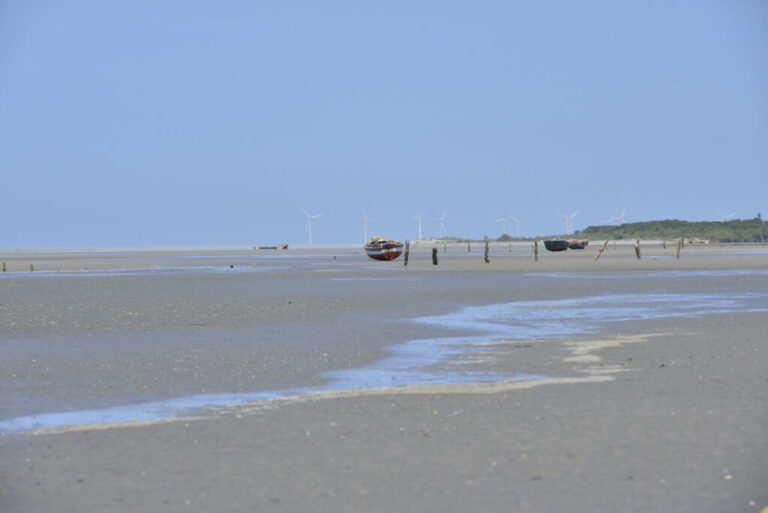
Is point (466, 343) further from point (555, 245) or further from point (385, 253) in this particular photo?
point (555, 245)

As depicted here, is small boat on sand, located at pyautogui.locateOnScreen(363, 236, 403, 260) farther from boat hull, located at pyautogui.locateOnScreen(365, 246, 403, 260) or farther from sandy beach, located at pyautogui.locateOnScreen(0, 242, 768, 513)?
sandy beach, located at pyautogui.locateOnScreen(0, 242, 768, 513)

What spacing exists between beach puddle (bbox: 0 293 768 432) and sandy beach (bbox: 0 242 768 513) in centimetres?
8

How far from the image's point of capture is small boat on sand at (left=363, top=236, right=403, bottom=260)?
95.6 m

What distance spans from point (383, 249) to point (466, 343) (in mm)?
76267

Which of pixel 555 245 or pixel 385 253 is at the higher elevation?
pixel 555 245

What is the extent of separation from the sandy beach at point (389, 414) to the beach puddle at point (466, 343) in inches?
3.2

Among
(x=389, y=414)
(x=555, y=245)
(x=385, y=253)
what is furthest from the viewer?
(x=555, y=245)

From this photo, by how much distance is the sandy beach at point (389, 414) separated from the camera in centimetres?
805

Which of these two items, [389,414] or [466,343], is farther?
[466,343]

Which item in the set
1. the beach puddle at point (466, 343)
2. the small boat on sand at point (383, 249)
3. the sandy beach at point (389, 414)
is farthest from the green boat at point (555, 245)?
the sandy beach at point (389, 414)

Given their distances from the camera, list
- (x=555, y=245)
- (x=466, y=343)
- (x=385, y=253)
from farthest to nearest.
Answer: (x=555, y=245), (x=385, y=253), (x=466, y=343)

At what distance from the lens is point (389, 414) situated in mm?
11547

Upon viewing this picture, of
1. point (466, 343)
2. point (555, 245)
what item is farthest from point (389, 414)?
point (555, 245)

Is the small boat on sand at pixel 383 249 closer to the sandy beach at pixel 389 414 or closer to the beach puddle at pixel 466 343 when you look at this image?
the beach puddle at pixel 466 343
